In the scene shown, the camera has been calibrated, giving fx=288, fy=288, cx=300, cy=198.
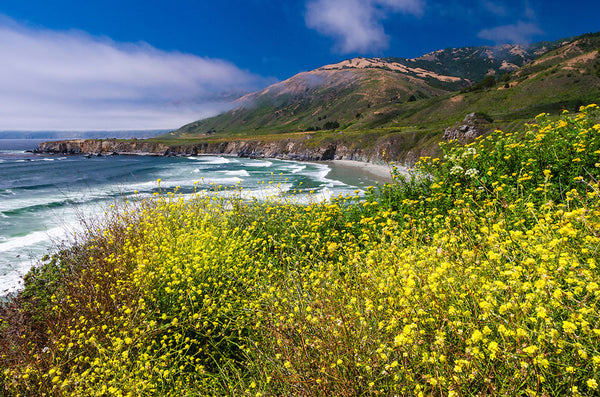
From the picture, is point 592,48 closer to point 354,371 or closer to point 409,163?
point 409,163

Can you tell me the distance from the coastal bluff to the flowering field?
4563cm

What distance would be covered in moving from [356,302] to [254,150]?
103 meters

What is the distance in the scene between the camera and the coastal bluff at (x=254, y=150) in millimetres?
60031

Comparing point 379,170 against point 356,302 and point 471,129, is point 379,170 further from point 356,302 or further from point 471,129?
point 356,302

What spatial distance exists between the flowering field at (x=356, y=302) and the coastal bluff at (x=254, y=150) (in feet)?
150

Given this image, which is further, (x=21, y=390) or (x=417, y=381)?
(x=21, y=390)

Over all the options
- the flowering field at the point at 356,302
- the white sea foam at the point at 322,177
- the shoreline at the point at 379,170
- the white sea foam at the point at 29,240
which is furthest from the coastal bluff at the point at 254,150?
the flowering field at the point at 356,302

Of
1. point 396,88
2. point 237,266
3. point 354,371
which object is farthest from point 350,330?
point 396,88

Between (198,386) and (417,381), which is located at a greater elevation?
(417,381)

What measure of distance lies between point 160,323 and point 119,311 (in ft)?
2.16

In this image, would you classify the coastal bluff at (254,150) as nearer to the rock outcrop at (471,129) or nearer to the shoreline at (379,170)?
the shoreline at (379,170)

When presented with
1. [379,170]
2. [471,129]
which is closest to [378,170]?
[379,170]

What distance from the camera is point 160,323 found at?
419 centimetres

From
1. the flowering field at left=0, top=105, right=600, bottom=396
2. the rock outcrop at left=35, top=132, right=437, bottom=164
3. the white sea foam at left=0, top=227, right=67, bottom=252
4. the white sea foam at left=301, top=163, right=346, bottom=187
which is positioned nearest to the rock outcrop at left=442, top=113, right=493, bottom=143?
the rock outcrop at left=35, top=132, right=437, bottom=164
